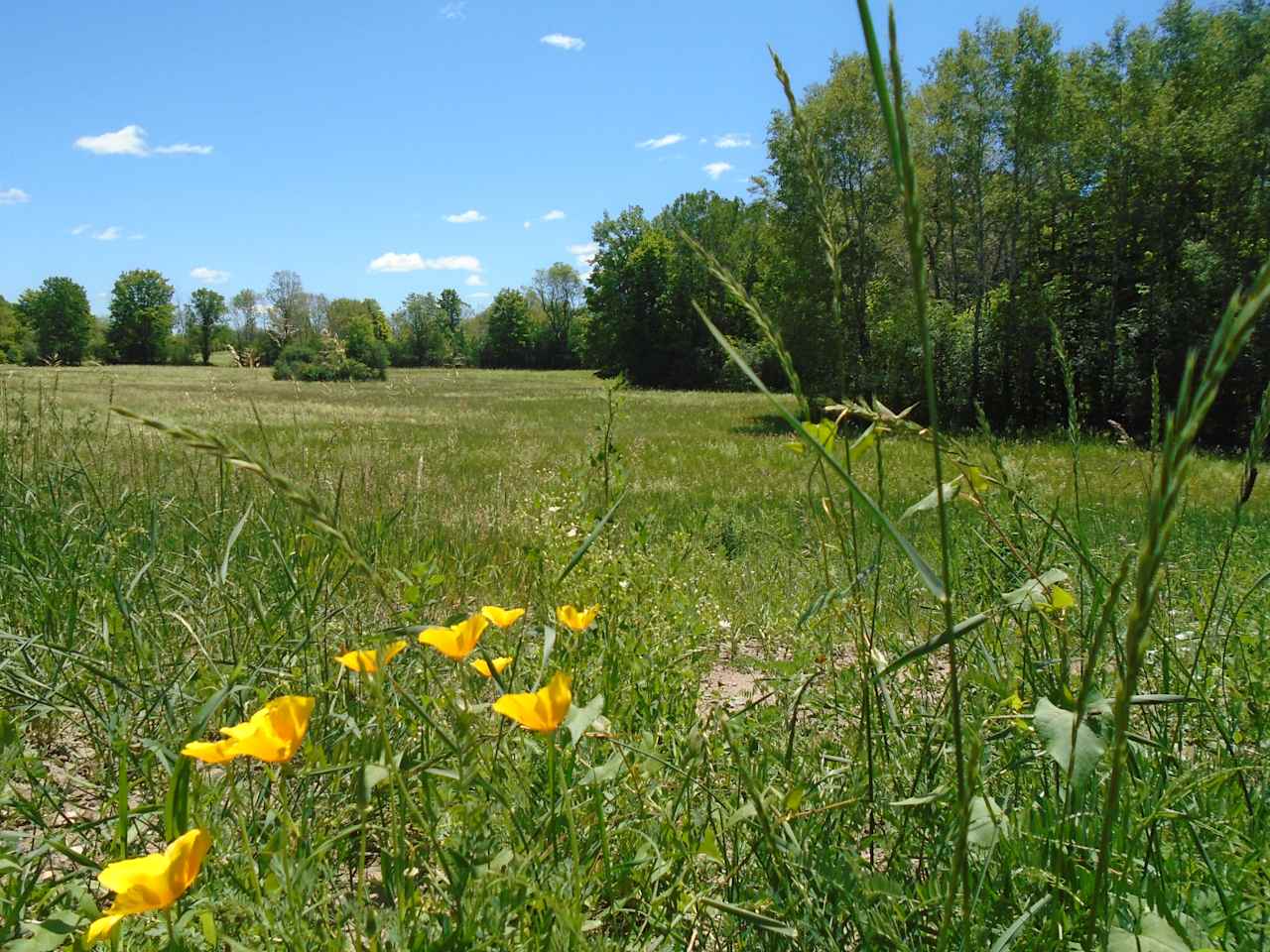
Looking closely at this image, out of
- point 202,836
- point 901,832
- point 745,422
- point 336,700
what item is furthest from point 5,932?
point 745,422

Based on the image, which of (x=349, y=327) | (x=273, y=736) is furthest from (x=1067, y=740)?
(x=349, y=327)

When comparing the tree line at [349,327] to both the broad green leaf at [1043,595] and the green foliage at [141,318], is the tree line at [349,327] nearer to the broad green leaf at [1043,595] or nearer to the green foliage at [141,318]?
the green foliage at [141,318]

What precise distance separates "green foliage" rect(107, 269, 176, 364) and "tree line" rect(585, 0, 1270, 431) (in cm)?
6805

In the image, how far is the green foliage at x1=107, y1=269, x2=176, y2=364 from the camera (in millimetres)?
71500

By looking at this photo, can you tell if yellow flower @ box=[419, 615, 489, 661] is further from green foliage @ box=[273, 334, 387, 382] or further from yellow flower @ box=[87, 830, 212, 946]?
green foliage @ box=[273, 334, 387, 382]

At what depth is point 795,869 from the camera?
1.21 metres

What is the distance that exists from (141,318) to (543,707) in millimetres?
85324

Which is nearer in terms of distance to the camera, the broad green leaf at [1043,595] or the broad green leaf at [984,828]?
the broad green leaf at [984,828]

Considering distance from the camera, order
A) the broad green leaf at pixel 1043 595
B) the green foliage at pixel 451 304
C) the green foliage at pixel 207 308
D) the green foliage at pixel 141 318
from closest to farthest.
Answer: the broad green leaf at pixel 1043 595
the green foliage at pixel 207 308
the green foliage at pixel 141 318
the green foliage at pixel 451 304

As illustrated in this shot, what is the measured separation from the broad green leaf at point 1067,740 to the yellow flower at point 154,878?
914 millimetres

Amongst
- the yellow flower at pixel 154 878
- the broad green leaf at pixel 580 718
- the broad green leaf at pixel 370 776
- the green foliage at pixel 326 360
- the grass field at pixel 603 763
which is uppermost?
the green foliage at pixel 326 360

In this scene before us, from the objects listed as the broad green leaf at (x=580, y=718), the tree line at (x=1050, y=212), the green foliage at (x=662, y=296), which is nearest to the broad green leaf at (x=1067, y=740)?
the broad green leaf at (x=580, y=718)

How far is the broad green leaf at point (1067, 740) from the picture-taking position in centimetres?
89

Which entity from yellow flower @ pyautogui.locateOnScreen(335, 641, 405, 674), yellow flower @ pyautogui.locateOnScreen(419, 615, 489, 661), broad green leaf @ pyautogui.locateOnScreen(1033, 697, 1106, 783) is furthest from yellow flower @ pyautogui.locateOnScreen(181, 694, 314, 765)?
broad green leaf @ pyautogui.locateOnScreen(1033, 697, 1106, 783)
